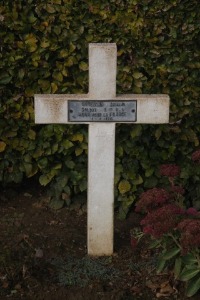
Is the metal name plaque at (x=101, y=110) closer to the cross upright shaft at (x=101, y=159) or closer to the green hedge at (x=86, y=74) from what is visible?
the cross upright shaft at (x=101, y=159)

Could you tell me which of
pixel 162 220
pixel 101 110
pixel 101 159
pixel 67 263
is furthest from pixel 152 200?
pixel 67 263

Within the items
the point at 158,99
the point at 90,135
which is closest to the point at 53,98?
the point at 90,135

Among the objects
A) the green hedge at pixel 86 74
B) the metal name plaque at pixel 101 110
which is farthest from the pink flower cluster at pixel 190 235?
the green hedge at pixel 86 74

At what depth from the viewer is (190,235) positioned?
3773 millimetres

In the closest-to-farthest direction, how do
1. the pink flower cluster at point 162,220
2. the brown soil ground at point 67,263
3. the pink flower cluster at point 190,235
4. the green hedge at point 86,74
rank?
the pink flower cluster at point 190,235 → the pink flower cluster at point 162,220 → the brown soil ground at point 67,263 → the green hedge at point 86,74

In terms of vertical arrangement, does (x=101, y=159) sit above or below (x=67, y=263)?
above

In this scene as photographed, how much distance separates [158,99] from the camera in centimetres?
445

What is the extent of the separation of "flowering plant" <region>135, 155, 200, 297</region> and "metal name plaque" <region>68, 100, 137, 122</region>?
1.96 ft

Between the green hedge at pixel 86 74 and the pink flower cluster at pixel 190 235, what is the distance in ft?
4.73

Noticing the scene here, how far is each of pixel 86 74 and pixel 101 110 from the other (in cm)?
80

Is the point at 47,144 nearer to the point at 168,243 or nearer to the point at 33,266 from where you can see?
the point at 33,266

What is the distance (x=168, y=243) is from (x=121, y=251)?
2.22ft

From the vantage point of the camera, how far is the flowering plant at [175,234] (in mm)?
3855

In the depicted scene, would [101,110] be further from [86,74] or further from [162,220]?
[162,220]
